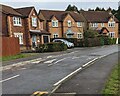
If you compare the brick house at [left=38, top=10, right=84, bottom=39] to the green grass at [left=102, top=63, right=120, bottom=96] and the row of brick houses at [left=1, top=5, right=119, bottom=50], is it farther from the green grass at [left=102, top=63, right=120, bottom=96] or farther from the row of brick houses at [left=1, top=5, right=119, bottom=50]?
the green grass at [left=102, top=63, right=120, bottom=96]

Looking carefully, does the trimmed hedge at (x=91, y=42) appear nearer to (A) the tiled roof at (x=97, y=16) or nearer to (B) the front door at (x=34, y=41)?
(B) the front door at (x=34, y=41)

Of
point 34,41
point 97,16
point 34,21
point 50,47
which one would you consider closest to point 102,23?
point 97,16

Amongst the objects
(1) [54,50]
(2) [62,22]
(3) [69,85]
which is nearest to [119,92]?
(3) [69,85]

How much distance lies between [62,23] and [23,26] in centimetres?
2374

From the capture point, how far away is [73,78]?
13.2 meters

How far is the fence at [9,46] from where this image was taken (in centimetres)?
2821

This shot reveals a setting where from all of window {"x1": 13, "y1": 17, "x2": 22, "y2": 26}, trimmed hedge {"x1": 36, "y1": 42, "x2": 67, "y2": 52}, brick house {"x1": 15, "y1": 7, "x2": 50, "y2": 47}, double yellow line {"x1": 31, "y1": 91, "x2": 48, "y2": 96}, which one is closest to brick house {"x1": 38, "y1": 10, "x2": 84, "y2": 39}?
brick house {"x1": 15, "y1": 7, "x2": 50, "y2": 47}

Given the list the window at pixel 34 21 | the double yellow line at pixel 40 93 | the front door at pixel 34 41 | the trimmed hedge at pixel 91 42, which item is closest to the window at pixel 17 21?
the window at pixel 34 21

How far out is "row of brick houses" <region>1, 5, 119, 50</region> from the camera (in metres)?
42.4

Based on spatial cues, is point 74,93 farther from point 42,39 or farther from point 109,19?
point 109,19

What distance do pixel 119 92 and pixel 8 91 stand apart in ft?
13.0

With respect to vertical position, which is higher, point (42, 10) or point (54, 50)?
point (42, 10)

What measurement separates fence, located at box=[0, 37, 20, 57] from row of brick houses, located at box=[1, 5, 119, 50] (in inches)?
377

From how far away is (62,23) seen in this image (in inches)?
2657
